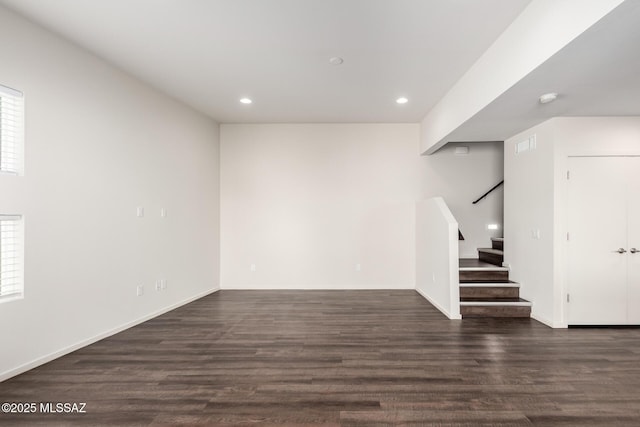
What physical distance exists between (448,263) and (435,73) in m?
2.46

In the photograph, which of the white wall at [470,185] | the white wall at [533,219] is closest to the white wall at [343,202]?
the white wall at [470,185]

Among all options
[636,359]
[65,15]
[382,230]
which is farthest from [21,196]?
[636,359]

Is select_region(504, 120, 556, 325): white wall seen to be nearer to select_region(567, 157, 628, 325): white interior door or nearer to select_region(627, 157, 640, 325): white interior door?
select_region(567, 157, 628, 325): white interior door

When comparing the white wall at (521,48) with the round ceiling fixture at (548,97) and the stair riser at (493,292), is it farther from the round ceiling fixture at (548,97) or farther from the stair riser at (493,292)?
the stair riser at (493,292)

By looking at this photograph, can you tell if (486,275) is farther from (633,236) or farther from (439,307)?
(633,236)

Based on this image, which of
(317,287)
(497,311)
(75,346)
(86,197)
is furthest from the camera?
(317,287)

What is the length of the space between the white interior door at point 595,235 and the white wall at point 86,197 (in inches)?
217

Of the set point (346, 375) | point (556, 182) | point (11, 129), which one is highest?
point (11, 129)

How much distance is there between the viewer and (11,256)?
2691 mm

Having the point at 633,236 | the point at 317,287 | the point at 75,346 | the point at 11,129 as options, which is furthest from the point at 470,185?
the point at 11,129

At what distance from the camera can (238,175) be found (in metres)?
6.11

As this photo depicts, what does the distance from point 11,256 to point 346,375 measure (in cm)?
308

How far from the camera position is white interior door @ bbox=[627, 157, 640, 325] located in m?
3.89

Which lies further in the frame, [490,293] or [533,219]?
[490,293]
